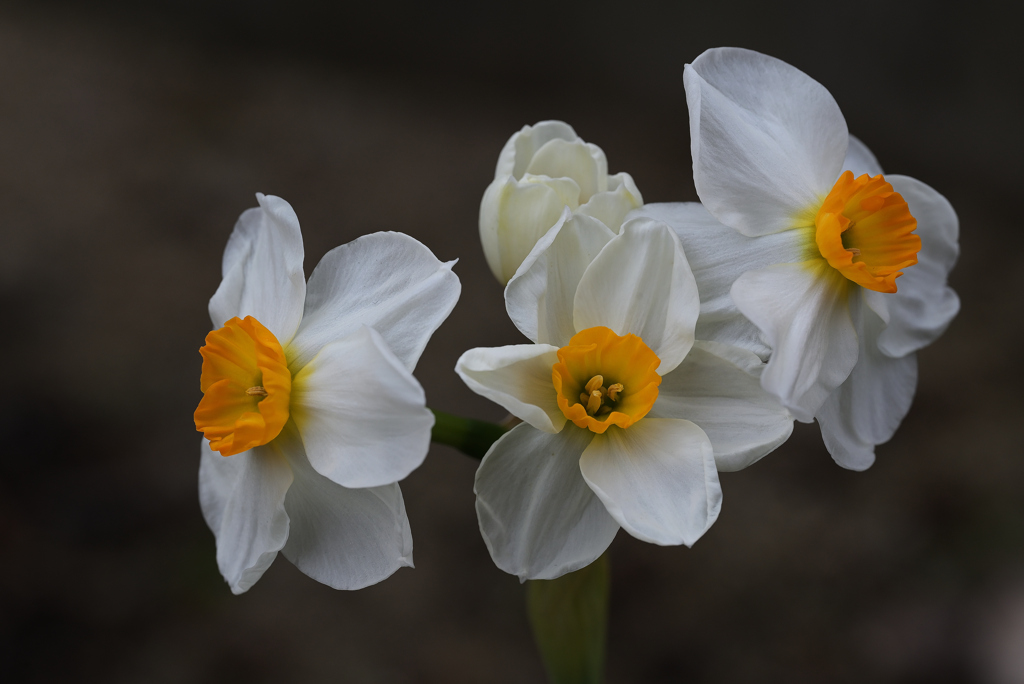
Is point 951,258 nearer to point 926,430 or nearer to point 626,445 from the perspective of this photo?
point 626,445

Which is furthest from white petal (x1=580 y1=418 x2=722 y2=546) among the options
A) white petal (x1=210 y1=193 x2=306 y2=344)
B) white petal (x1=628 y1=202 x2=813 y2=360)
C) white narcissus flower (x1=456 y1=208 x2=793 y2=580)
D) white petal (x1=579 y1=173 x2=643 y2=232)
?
white petal (x1=210 y1=193 x2=306 y2=344)

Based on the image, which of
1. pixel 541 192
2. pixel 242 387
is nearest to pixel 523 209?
pixel 541 192

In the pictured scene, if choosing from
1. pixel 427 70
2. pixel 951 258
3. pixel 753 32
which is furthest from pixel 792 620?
pixel 427 70

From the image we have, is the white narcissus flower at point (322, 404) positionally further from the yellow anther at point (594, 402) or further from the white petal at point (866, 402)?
the white petal at point (866, 402)

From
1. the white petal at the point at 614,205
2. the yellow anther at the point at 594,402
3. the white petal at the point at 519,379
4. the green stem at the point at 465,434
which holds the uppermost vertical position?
the white petal at the point at 614,205

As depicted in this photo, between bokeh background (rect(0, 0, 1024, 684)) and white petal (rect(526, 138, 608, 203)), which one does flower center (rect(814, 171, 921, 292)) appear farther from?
bokeh background (rect(0, 0, 1024, 684))

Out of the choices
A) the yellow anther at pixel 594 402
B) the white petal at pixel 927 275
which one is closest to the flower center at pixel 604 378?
the yellow anther at pixel 594 402
